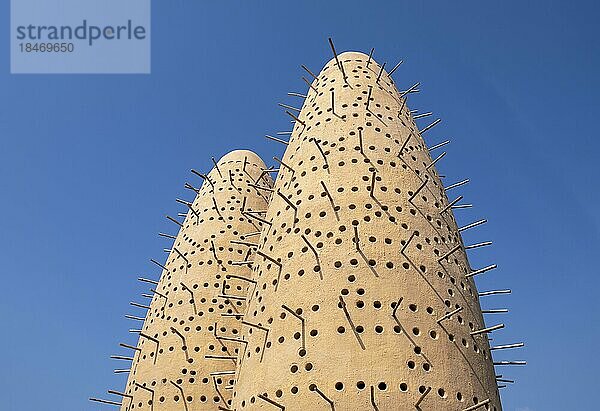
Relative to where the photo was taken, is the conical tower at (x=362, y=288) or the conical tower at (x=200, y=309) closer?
the conical tower at (x=362, y=288)

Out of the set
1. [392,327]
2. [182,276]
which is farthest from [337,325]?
[182,276]

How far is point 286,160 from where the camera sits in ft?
47.8

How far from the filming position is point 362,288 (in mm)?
11016

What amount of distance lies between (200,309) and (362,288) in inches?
321

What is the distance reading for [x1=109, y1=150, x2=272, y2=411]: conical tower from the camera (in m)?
16.8

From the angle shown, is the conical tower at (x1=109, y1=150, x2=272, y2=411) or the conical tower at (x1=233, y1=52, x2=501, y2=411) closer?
the conical tower at (x1=233, y1=52, x2=501, y2=411)

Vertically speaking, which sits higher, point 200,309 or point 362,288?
point 200,309

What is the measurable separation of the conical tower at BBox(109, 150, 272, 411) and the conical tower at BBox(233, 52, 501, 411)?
111 inches

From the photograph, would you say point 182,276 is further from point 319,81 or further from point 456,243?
point 456,243

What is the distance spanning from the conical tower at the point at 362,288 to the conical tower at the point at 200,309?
9.27 feet

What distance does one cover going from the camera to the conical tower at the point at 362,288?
1024 cm

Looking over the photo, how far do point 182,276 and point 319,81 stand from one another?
706 centimetres

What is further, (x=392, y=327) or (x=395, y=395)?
(x=392, y=327)

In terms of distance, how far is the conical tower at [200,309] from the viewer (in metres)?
16.8
